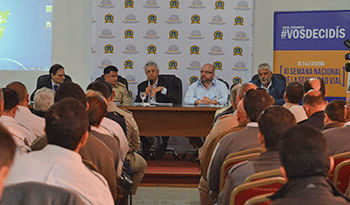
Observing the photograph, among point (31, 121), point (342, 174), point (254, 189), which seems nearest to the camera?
point (254, 189)

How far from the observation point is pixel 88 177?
1473mm

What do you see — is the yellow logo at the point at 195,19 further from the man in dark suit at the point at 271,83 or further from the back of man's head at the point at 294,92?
the back of man's head at the point at 294,92

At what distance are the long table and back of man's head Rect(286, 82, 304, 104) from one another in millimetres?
1544

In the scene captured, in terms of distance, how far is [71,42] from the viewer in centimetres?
743

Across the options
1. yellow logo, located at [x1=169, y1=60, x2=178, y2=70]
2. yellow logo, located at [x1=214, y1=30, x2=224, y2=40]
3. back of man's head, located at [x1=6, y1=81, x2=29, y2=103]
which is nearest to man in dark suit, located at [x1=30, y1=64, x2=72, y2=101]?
yellow logo, located at [x1=169, y1=60, x2=178, y2=70]

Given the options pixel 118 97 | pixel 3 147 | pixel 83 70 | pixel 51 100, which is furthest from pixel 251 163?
pixel 83 70

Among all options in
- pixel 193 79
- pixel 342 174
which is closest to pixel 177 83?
pixel 193 79

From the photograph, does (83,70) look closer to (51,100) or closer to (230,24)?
(230,24)

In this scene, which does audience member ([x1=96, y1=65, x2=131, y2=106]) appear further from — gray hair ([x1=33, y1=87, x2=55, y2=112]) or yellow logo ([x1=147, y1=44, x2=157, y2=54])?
gray hair ([x1=33, y1=87, x2=55, y2=112])

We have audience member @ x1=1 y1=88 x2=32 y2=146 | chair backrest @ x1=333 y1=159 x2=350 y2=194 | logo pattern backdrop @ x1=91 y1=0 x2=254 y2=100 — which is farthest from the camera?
logo pattern backdrop @ x1=91 y1=0 x2=254 y2=100

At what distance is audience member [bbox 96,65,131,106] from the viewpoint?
6336 millimetres

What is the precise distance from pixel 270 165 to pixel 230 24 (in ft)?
18.2

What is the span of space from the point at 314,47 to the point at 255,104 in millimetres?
4941

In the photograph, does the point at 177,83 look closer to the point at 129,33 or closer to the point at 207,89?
the point at 207,89
